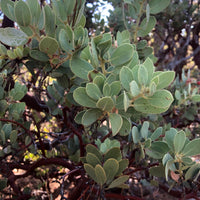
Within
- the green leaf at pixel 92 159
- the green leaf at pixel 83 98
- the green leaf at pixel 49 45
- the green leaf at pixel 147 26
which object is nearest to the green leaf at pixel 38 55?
the green leaf at pixel 49 45

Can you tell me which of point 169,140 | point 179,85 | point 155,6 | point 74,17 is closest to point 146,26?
point 155,6

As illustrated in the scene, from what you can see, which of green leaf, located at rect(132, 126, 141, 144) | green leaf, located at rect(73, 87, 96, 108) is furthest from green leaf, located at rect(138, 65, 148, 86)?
green leaf, located at rect(132, 126, 141, 144)

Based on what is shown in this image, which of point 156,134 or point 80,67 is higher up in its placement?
point 80,67

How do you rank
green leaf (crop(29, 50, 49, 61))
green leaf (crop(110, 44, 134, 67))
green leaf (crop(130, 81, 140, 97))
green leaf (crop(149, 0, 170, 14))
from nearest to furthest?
green leaf (crop(130, 81, 140, 97)) < green leaf (crop(110, 44, 134, 67)) < green leaf (crop(29, 50, 49, 61)) < green leaf (crop(149, 0, 170, 14))

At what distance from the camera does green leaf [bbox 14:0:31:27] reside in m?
0.55

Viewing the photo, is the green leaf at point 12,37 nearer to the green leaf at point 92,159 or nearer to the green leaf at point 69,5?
the green leaf at point 69,5

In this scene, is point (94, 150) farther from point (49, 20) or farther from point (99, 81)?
point (49, 20)

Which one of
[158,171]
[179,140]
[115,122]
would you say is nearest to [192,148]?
[179,140]

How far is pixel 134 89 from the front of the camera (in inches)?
19.6

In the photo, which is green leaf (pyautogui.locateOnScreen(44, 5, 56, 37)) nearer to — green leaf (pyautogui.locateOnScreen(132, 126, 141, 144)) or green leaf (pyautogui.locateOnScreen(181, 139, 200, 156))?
green leaf (pyautogui.locateOnScreen(132, 126, 141, 144))

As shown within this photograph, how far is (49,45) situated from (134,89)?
0.28 m

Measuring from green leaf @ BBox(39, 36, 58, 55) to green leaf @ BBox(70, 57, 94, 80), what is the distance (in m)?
0.07

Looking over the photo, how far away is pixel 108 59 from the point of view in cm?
64

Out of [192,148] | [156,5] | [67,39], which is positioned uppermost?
[156,5]
